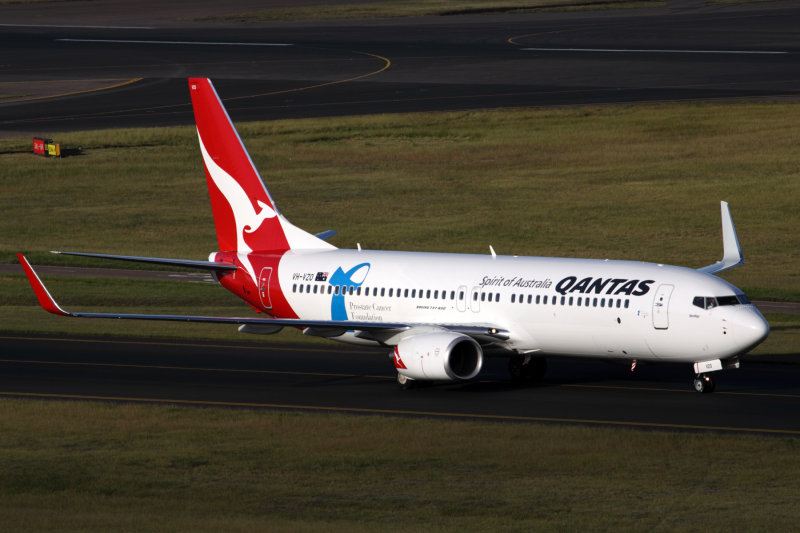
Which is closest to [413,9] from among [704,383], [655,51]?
[655,51]

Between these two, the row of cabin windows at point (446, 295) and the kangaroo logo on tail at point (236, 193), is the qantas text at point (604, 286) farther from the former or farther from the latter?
the kangaroo logo on tail at point (236, 193)

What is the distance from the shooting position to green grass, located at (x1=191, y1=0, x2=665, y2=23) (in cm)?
17400

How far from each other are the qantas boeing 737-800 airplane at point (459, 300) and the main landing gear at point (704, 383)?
0.04 m

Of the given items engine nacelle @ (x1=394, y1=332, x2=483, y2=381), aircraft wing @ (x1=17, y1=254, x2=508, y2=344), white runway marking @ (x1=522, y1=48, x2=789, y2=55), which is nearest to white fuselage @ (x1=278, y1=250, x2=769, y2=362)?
aircraft wing @ (x1=17, y1=254, x2=508, y2=344)

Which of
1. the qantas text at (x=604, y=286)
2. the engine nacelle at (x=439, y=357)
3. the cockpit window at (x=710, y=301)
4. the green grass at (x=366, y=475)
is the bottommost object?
the green grass at (x=366, y=475)

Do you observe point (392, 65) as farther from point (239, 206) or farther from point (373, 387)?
point (373, 387)

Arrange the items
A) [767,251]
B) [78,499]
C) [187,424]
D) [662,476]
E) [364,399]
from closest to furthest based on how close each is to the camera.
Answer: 1. [78,499]
2. [662,476]
3. [187,424]
4. [364,399]
5. [767,251]

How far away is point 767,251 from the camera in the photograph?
86125 millimetres

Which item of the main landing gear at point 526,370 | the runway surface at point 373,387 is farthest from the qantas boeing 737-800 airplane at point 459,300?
the runway surface at point 373,387

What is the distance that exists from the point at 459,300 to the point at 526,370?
3678 mm

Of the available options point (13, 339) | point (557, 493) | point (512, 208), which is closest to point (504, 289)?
point (557, 493)

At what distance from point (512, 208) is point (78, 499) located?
70215 mm

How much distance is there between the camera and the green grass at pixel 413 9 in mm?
174000

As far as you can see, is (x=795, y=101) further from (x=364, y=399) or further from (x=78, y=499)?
(x=78, y=499)
